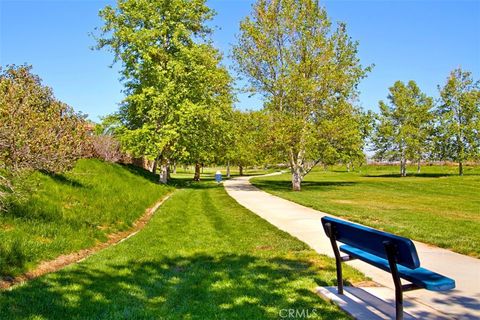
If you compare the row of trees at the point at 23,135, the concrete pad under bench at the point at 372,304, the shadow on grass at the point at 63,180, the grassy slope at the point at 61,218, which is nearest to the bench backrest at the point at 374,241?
the concrete pad under bench at the point at 372,304

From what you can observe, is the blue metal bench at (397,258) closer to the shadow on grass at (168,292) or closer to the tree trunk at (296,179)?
the shadow on grass at (168,292)

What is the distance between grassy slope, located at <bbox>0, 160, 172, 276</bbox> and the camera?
7461 mm

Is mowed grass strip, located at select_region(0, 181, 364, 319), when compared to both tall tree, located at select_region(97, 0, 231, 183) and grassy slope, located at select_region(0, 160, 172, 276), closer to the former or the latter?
grassy slope, located at select_region(0, 160, 172, 276)

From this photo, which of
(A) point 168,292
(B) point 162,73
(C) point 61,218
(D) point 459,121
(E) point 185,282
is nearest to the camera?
(A) point 168,292

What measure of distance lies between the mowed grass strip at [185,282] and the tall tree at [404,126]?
52.7m

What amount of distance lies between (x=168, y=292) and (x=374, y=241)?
9.66 feet

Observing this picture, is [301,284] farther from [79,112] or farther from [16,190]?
[79,112]

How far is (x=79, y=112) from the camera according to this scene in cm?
1249

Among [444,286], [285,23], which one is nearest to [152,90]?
[285,23]

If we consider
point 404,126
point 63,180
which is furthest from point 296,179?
point 404,126

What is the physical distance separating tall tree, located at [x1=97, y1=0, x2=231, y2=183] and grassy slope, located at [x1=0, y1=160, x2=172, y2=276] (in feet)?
35.7

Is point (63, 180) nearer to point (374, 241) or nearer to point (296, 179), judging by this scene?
point (374, 241)

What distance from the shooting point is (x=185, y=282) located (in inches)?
256

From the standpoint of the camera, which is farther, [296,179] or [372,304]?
[296,179]
